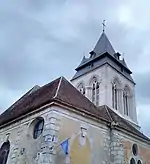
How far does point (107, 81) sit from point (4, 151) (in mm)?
11286

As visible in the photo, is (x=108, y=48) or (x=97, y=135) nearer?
(x=97, y=135)

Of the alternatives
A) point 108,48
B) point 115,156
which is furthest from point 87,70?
point 115,156

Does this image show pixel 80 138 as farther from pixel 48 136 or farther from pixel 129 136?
pixel 129 136

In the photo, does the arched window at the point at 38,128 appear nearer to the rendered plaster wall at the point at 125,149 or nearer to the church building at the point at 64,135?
the church building at the point at 64,135

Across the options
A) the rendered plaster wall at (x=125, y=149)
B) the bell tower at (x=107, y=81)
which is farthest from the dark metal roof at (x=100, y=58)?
the rendered plaster wall at (x=125, y=149)

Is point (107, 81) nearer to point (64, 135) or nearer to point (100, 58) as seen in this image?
point (100, 58)

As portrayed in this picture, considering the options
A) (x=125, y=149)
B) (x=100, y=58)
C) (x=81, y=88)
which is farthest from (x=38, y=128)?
(x=100, y=58)

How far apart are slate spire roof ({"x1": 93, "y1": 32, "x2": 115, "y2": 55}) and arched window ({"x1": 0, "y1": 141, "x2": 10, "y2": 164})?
46.2 ft

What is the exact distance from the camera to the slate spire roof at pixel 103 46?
27.3 metres

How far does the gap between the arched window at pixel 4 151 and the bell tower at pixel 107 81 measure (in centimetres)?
941

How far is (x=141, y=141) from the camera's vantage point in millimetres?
17969

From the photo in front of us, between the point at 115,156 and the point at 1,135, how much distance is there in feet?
22.2

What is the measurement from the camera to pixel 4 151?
15906 mm

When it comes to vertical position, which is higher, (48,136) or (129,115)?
(129,115)
